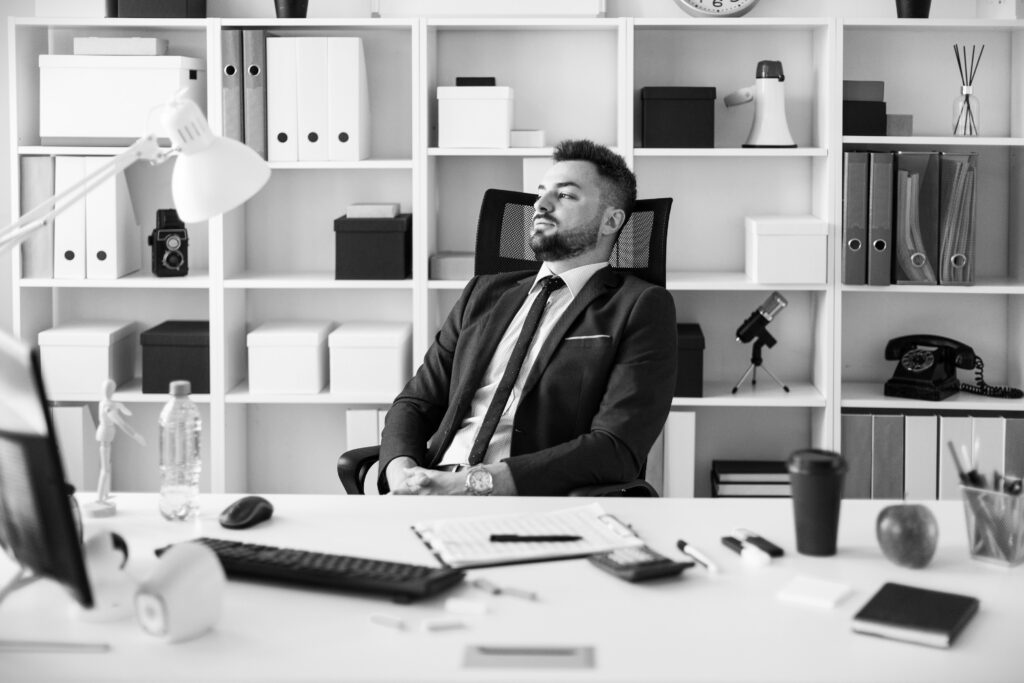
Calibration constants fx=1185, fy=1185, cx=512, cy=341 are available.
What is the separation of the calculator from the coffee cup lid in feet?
0.73

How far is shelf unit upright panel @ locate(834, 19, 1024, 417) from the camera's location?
3.80 meters

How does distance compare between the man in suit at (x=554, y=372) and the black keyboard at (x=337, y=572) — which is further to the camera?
Result: the man in suit at (x=554, y=372)

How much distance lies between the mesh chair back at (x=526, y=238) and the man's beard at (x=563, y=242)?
3.0 inches

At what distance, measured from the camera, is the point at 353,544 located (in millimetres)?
1797

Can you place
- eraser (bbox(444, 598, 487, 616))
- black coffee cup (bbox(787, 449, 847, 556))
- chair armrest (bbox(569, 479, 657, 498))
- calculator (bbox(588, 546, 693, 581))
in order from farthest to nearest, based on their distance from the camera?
1. chair armrest (bbox(569, 479, 657, 498))
2. black coffee cup (bbox(787, 449, 847, 556))
3. calculator (bbox(588, 546, 693, 581))
4. eraser (bbox(444, 598, 487, 616))

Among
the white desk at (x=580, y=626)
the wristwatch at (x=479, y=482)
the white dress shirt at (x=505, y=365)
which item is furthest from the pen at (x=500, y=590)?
the white dress shirt at (x=505, y=365)

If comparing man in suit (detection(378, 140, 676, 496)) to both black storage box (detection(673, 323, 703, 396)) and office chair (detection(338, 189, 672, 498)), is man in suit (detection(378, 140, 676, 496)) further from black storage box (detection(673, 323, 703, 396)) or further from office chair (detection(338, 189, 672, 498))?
black storage box (detection(673, 323, 703, 396))

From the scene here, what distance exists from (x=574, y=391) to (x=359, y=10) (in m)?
1.85

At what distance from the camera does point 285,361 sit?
3775mm

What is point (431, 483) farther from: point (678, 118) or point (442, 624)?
point (678, 118)

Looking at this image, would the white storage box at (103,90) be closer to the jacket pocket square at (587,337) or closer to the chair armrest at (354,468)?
the chair armrest at (354,468)

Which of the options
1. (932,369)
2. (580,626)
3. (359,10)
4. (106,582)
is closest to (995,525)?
(580,626)

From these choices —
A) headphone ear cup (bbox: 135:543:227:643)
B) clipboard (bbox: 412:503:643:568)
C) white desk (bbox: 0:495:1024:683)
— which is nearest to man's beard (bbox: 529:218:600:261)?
clipboard (bbox: 412:503:643:568)

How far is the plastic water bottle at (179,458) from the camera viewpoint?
194 centimetres
